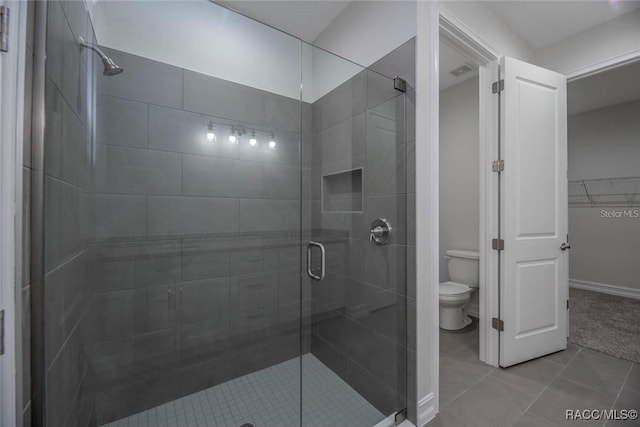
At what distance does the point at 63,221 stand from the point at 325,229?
1.25 m

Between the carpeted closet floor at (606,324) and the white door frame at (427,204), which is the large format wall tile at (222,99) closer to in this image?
the white door frame at (427,204)

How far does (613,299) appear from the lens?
3.37m

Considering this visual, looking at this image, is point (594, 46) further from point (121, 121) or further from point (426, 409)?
point (121, 121)

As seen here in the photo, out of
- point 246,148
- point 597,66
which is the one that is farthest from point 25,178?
point 597,66

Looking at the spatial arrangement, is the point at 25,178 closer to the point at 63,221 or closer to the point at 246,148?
the point at 63,221

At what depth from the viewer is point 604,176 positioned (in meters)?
3.71

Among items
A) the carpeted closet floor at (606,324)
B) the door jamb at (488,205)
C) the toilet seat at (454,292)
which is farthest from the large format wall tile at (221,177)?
the carpeted closet floor at (606,324)

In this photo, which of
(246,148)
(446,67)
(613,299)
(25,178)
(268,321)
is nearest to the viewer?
(25,178)

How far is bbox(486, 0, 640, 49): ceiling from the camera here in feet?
6.19

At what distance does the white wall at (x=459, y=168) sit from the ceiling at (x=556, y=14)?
2.45 ft

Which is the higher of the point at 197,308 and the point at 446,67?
the point at 446,67

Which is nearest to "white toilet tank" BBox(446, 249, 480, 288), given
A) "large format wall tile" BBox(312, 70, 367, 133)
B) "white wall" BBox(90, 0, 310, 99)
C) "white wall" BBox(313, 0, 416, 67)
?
"large format wall tile" BBox(312, 70, 367, 133)

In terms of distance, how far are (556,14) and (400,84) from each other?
5.50 feet

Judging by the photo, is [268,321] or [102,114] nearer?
[102,114]
